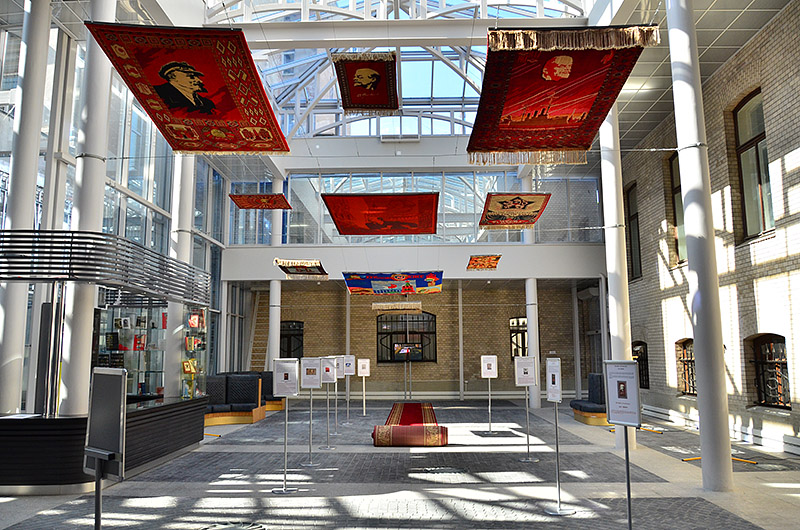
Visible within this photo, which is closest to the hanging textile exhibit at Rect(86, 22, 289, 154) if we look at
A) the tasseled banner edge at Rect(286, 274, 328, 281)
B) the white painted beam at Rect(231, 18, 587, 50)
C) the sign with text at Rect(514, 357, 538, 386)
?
the white painted beam at Rect(231, 18, 587, 50)

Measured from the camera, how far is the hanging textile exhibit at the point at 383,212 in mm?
11219

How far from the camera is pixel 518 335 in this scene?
23141 millimetres

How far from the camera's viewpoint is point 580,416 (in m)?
15.1

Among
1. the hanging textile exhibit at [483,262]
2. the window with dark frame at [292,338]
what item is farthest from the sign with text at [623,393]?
the window with dark frame at [292,338]

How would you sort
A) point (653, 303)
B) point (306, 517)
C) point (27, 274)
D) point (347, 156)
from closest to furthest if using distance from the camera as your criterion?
point (306, 517)
point (27, 274)
point (653, 303)
point (347, 156)

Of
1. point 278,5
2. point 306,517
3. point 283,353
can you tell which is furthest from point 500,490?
point 283,353

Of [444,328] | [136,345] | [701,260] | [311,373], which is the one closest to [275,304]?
[444,328]

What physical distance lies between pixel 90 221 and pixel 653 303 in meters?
13.7

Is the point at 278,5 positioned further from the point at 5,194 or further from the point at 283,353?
the point at 283,353

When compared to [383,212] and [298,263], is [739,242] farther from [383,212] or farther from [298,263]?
[298,263]

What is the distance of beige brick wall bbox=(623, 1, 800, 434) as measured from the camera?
33.4ft

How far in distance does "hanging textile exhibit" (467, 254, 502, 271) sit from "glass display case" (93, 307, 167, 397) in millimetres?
8753

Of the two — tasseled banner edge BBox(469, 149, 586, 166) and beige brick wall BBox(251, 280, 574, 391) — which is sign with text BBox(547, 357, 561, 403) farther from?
beige brick wall BBox(251, 280, 574, 391)

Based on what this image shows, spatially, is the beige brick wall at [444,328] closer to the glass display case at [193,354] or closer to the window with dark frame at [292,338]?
the window with dark frame at [292,338]
